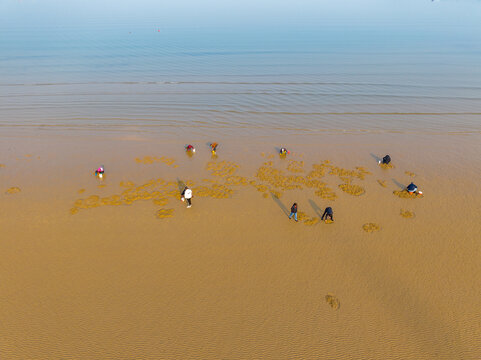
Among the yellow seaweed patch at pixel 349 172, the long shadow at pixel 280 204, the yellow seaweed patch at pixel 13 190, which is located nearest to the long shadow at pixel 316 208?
the long shadow at pixel 280 204

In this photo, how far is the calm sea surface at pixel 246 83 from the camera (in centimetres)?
3225

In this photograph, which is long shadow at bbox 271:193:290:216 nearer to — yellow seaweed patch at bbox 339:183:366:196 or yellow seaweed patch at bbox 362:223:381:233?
yellow seaweed patch at bbox 362:223:381:233

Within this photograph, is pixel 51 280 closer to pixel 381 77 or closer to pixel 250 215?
pixel 250 215

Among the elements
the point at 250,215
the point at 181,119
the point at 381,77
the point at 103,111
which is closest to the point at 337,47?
the point at 381,77

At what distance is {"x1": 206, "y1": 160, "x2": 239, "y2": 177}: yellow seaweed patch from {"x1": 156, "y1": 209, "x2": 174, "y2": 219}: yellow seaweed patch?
5.96m

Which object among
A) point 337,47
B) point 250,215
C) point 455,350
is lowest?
point 455,350

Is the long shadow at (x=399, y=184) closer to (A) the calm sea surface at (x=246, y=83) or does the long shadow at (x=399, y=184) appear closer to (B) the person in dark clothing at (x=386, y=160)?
(B) the person in dark clothing at (x=386, y=160)

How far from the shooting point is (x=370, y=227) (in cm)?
1650

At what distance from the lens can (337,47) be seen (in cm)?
6850

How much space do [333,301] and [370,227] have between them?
21.4 feet

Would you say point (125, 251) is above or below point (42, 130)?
below

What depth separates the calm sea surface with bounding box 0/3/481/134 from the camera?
32.2 metres

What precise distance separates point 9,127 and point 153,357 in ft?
112

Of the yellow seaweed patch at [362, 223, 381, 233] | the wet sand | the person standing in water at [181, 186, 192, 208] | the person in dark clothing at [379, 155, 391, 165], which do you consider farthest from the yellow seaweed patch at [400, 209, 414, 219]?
the person standing in water at [181, 186, 192, 208]
